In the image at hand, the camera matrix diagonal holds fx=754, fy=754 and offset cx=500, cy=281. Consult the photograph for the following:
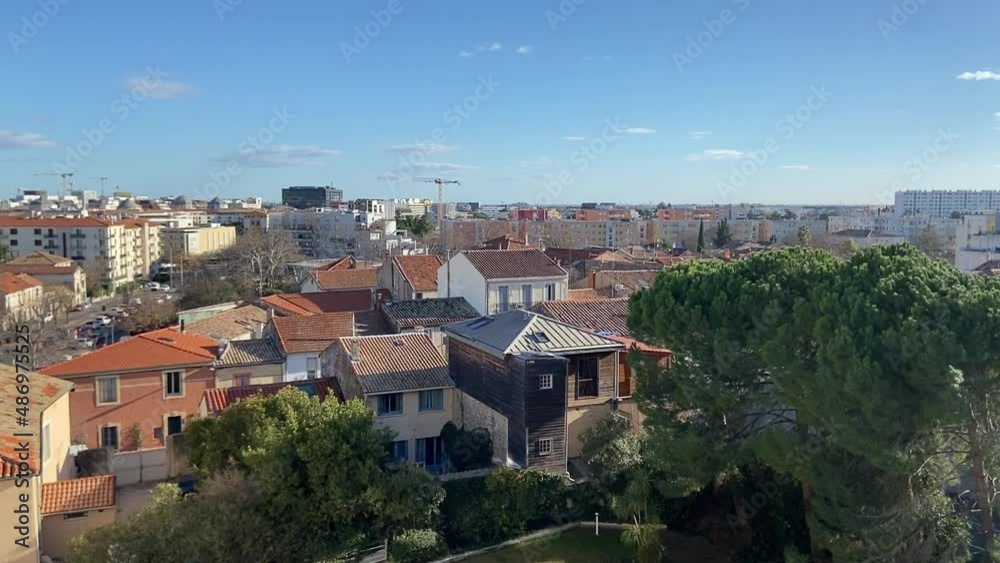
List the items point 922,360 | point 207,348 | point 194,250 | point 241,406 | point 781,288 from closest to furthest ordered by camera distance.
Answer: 1. point 922,360
2. point 781,288
3. point 241,406
4. point 207,348
5. point 194,250

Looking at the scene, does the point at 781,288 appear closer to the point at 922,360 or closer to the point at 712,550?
the point at 922,360

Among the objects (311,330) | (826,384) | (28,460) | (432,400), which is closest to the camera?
(826,384)

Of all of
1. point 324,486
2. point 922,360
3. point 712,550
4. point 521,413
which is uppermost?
point 922,360

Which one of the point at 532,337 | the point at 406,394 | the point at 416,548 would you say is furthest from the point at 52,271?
the point at 416,548

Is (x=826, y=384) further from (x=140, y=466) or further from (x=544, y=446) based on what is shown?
(x=140, y=466)

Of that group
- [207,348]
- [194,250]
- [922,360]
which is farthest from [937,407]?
[194,250]

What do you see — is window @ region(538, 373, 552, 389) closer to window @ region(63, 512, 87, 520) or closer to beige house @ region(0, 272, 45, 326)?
window @ region(63, 512, 87, 520)
